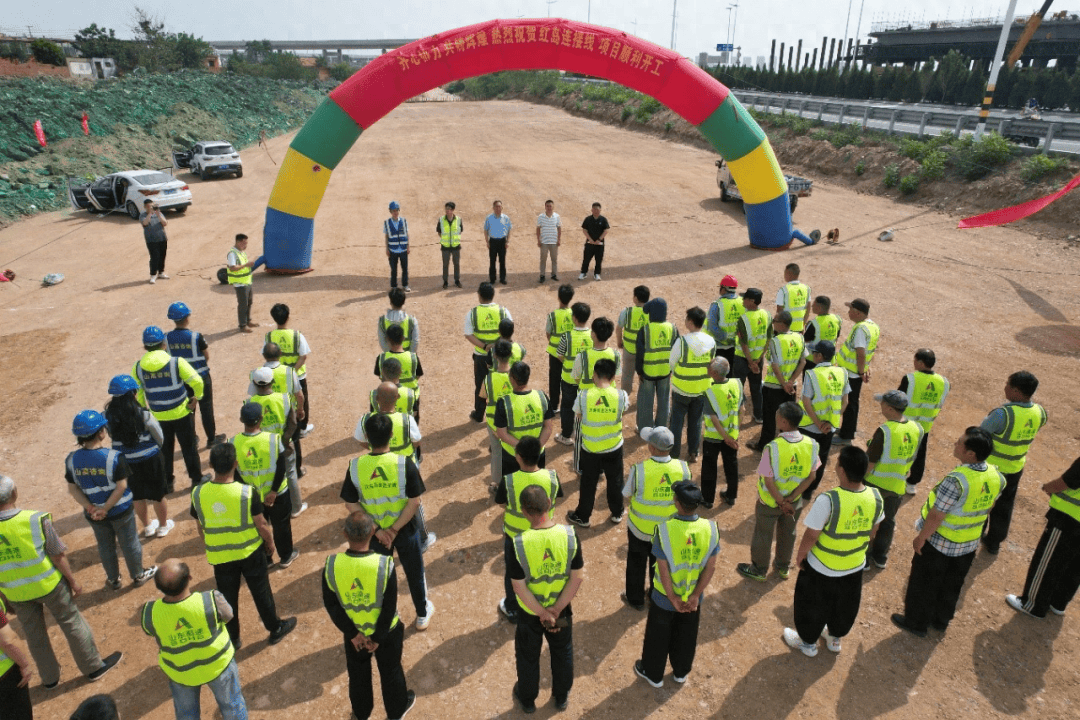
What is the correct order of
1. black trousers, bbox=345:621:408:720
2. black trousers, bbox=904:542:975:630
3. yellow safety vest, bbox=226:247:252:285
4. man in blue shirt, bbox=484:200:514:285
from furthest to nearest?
1. man in blue shirt, bbox=484:200:514:285
2. yellow safety vest, bbox=226:247:252:285
3. black trousers, bbox=904:542:975:630
4. black trousers, bbox=345:621:408:720

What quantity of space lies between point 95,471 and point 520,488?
3682 mm

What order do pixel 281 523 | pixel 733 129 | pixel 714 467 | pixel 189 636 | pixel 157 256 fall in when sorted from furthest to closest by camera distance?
pixel 733 129, pixel 157 256, pixel 714 467, pixel 281 523, pixel 189 636

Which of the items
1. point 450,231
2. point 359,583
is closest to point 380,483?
point 359,583

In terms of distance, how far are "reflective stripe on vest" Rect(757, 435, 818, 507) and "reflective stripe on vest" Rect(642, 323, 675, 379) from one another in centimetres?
237

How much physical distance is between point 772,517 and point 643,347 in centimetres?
269

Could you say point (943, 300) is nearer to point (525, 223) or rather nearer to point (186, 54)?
point (525, 223)

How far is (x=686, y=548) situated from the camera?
4246 millimetres

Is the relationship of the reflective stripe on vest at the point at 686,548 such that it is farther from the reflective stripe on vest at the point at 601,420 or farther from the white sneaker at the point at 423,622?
the white sneaker at the point at 423,622

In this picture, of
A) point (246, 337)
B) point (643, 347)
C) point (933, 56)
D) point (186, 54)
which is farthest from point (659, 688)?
point (186, 54)

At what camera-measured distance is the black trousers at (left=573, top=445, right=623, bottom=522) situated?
6074 millimetres

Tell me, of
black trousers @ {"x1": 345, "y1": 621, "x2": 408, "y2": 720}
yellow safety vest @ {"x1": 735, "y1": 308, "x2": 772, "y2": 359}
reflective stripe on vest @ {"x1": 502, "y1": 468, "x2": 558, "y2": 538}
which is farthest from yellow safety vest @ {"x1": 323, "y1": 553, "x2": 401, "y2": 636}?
yellow safety vest @ {"x1": 735, "y1": 308, "x2": 772, "y2": 359}

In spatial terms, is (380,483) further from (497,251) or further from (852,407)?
(497,251)

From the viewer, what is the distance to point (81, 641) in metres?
4.86

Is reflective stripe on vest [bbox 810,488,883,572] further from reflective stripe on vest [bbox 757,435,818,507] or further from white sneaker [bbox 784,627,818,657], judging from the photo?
white sneaker [bbox 784,627,818,657]
